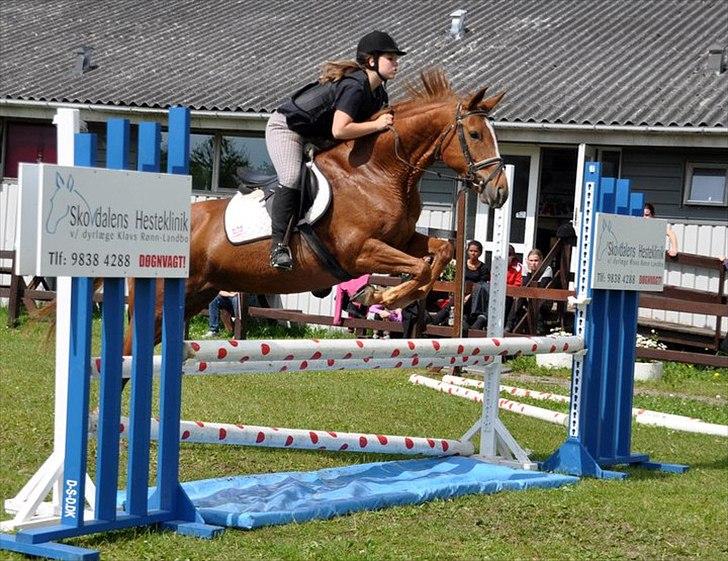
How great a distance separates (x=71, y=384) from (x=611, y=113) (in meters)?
11.6

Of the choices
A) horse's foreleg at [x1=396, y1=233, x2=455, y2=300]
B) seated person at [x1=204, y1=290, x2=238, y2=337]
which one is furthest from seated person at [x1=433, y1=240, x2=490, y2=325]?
horse's foreleg at [x1=396, y1=233, x2=455, y2=300]

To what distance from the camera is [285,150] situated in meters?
7.50

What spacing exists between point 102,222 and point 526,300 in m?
9.59

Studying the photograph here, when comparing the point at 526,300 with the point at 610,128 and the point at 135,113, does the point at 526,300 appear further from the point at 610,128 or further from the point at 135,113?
the point at 135,113

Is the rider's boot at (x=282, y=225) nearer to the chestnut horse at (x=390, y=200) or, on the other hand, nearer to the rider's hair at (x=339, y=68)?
the chestnut horse at (x=390, y=200)

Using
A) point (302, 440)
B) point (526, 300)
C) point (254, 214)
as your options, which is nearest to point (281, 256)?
point (254, 214)

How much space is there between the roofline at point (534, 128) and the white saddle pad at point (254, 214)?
27.1ft

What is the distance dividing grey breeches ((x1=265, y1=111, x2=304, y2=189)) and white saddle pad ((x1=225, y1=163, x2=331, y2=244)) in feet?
0.44

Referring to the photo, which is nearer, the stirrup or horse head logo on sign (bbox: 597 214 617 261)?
the stirrup

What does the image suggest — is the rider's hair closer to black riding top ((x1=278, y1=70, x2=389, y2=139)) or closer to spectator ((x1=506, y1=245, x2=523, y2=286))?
black riding top ((x1=278, y1=70, x2=389, y2=139))

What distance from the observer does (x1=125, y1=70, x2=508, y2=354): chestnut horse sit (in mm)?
7312

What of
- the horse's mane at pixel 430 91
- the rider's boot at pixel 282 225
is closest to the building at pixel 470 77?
the horse's mane at pixel 430 91

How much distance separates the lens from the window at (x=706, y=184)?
50.8 feet

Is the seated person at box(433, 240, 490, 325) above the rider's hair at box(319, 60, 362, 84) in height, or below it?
below
